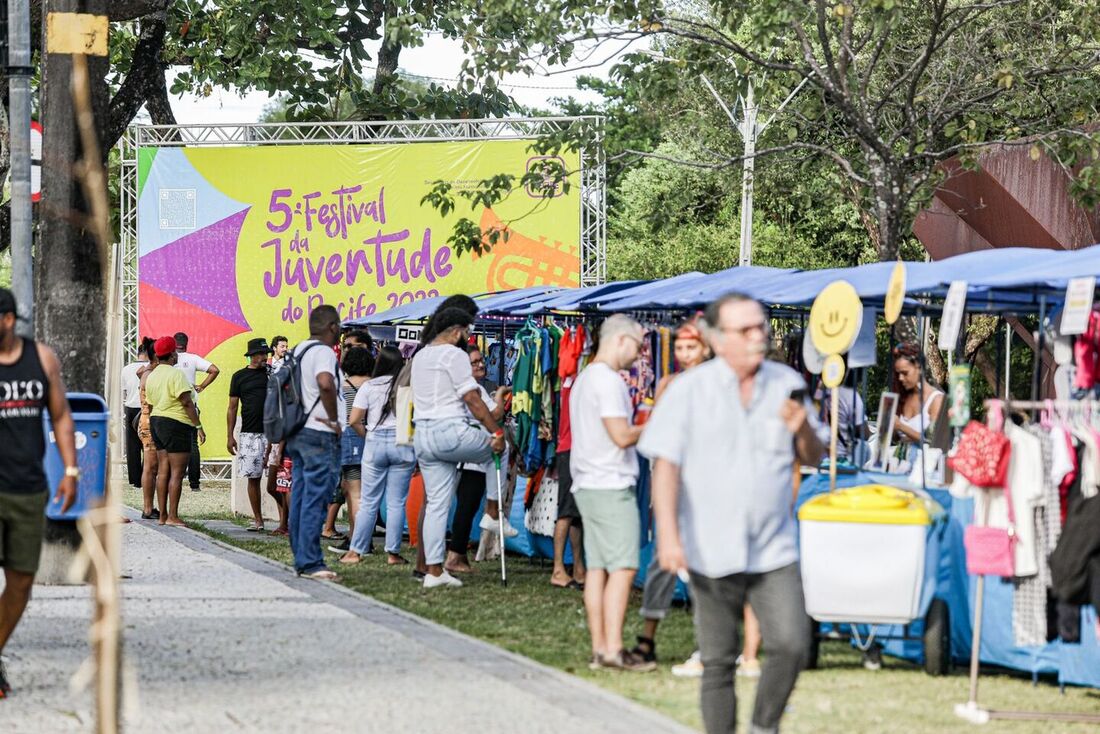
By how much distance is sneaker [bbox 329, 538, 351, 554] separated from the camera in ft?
45.6

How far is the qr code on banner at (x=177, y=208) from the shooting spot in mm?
23562

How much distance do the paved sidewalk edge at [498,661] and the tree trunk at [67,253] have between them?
195cm

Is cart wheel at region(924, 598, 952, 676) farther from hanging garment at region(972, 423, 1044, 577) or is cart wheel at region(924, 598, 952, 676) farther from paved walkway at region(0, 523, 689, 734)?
paved walkway at region(0, 523, 689, 734)

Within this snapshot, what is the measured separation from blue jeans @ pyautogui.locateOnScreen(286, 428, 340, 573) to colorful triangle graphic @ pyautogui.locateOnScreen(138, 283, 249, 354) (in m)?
12.4

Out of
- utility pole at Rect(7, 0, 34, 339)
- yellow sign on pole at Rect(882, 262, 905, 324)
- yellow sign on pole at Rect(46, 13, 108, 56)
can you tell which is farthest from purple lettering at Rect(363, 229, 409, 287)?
yellow sign on pole at Rect(882, 262, 905, 324)

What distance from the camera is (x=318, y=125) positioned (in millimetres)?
23750

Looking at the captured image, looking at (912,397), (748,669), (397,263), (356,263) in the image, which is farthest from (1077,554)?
(356,263)

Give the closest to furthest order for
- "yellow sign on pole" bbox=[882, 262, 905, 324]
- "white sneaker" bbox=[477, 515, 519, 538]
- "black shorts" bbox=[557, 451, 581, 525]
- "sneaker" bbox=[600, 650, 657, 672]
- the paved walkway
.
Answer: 1. the paved walkway
2. "sneaker" bbox=[600, 650, 657, 672]
3. "yellow sign on pole" bbox=[882, 262, 905, 324]
4. "black shorts" bbox=[557, 451, 581, 525]
5. "white sneaker" bbox=[477, 515, 519, 538]

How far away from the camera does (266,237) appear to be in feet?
77.6

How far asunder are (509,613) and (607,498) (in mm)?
2269

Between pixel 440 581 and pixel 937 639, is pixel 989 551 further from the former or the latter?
pixel 440 581

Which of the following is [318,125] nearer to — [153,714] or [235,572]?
[235,572]

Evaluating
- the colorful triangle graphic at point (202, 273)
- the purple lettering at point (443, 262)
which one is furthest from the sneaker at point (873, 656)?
the colorful triangle graphic at point (202, 273)

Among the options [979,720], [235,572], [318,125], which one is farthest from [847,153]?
[979,720]
